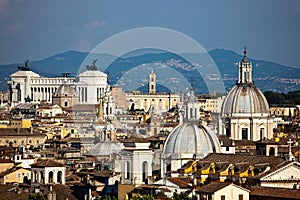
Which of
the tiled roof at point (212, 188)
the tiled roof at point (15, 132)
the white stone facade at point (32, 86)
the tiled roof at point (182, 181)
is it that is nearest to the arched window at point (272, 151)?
the tiled roof at point (182, 181)

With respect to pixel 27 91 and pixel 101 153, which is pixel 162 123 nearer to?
pixel 101 153

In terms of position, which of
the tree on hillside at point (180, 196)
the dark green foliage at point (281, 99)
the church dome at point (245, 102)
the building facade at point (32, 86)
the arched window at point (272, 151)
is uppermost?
the building facade at point (32, 86)

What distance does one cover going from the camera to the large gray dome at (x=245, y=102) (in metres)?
55.5

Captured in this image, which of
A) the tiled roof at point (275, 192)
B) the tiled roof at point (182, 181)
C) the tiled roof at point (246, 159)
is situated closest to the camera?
the tiled roof at point (275, 192)

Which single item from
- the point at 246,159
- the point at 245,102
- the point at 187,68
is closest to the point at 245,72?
the point at 245,102

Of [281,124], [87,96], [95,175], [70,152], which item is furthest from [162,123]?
[87,96]

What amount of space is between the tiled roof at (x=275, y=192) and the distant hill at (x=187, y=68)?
23.0 metres

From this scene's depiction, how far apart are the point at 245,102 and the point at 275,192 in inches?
1182

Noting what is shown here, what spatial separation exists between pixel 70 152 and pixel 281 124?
26192mm

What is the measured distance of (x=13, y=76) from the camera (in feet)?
389

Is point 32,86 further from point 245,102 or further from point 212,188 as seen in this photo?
point 212,188

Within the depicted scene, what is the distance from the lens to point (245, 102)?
55750 mm

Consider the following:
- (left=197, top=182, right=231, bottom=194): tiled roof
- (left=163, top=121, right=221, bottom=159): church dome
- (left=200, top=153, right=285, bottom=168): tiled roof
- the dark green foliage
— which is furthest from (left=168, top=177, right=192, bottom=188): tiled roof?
the dark green foliage

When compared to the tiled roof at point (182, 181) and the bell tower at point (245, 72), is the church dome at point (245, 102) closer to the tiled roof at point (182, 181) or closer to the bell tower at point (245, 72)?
the bell tower at point (245, 72)
